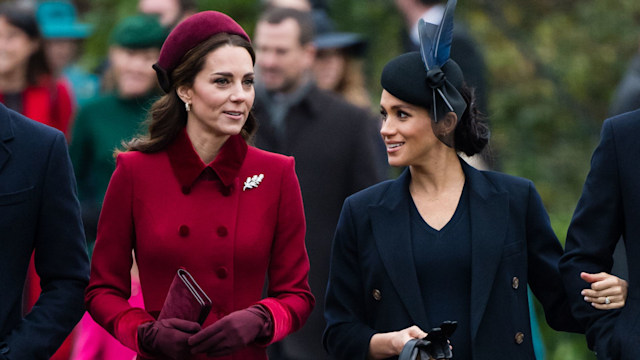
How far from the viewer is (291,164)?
18.0 feet

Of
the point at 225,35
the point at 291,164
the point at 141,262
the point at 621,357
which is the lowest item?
the point at 621,357

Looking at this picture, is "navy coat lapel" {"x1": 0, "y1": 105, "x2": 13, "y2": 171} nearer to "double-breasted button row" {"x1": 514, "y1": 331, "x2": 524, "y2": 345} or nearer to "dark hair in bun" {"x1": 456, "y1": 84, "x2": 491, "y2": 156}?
"dark hair in bun" {"x1": 456, "y1": 84, "x2": 491, "y2": 156}

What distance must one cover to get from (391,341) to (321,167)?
8.39 ft

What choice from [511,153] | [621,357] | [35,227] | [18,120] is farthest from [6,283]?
[511,153]

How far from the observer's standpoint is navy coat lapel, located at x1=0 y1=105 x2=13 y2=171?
504cm

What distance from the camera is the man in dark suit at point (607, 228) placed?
507 centimetres

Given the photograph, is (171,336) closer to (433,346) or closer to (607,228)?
(433,346)

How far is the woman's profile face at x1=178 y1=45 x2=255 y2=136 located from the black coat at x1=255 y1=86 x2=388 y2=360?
2331 mm

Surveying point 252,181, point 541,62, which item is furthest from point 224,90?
point 541,62

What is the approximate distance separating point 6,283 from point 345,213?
54.2 inches

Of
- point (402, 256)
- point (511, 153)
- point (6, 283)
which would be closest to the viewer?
point (6, 283)

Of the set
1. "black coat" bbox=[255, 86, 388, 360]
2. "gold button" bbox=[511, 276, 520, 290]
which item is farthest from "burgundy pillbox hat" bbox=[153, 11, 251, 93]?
"black coat" bbox=[255, 86, 388, 360]

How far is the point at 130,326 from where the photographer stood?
5.10 meters

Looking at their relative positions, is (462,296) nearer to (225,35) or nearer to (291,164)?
(291,164)
